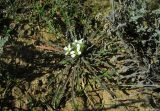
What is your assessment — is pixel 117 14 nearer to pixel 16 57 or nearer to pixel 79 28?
pixel 79 28

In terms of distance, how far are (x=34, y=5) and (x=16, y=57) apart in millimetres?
709

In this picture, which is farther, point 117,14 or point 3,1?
point 3,1

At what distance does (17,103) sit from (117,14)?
137 cm

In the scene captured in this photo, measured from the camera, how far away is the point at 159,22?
3.90 meters

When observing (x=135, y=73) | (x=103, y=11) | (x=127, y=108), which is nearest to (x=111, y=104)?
(x=127, y=108)

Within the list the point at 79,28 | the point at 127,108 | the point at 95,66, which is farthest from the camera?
the point at 79,28

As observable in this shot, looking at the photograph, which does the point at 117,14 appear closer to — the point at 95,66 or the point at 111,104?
the point at 95,66

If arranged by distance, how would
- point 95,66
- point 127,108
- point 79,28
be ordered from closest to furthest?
point 127,108 < point 95,66 < point 79,28

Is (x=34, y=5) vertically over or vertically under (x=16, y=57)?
over

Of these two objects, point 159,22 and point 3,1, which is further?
point 3,1

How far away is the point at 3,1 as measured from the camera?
4.37 metres

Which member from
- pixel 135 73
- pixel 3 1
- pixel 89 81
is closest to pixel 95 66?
pixel 89 81

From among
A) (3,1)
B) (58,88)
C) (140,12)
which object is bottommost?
(58,88)

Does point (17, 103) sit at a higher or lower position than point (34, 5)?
lower
